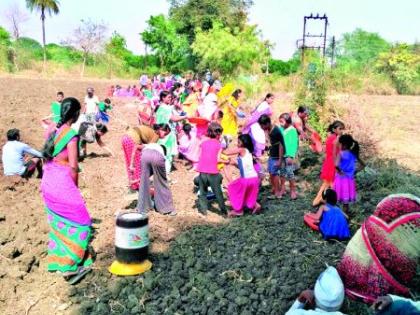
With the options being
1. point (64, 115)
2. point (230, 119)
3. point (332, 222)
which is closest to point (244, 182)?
point (332, 222)

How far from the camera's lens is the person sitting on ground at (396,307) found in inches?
137

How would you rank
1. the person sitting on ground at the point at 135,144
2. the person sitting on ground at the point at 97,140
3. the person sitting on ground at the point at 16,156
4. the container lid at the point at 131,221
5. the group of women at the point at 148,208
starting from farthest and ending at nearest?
the person sitting on ground at the point at 97,140 → the person sitting on ground at the point at 16,156 → the person sitting on ground at the point at 135,144 → the container lid at the point at 131,221 → the group of women at the point at 148,208

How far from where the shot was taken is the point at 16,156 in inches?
360

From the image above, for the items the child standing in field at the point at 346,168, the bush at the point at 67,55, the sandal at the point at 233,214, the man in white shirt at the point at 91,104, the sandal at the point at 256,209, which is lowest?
the sandal at the point at 233,214

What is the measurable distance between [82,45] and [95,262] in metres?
52.5

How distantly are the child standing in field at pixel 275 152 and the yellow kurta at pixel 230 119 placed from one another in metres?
4.00

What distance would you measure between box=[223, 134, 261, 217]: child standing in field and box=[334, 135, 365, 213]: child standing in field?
1.33 meters

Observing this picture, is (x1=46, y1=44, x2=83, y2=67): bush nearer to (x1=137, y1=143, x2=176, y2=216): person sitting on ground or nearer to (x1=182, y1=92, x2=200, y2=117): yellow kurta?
(x1=182, y1=92, x2=200, y2=117): yellow kurta

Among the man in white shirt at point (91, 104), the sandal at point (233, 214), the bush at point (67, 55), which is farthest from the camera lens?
the bush at point (67, 55)

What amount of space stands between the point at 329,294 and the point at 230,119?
898 centimetres

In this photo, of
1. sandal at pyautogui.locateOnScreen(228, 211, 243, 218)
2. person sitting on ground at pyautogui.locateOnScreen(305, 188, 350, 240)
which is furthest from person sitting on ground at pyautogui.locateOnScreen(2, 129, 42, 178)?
person sitting on ground at pyautogui.locateOnScreen(305, 188, 350, 240)

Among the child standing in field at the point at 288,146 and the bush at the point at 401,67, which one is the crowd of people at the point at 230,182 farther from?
the bush at the point at 401,67

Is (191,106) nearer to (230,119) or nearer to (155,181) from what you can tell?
(230,119)

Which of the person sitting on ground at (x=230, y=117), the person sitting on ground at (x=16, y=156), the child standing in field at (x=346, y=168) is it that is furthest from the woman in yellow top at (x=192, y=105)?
the child standing in field at (x=346, y=168)
